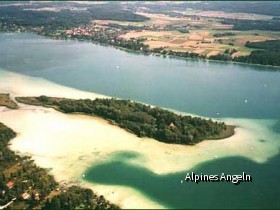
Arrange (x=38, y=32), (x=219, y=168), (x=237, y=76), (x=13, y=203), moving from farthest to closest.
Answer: (x=38, y=32), (x=237, y=76), (x=219, y=168), (x=13, y=203)

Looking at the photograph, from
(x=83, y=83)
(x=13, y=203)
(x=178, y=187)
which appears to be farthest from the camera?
(x=83, y=83)

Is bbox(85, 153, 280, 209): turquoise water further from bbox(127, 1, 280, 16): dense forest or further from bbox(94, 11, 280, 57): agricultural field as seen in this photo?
bbox(127, 1, 280, 16): dense forest

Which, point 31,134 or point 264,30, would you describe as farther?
point 264,30

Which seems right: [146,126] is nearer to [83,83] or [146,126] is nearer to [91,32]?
[83,83]

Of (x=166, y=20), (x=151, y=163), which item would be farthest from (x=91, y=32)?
(x=151, y=163)

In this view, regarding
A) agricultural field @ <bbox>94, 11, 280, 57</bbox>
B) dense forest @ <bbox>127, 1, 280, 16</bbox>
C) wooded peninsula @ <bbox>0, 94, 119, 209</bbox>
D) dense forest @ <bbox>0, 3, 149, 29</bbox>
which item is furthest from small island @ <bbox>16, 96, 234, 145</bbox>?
dense forest @ <bbox>127, 1, 280, 16</bbox>
